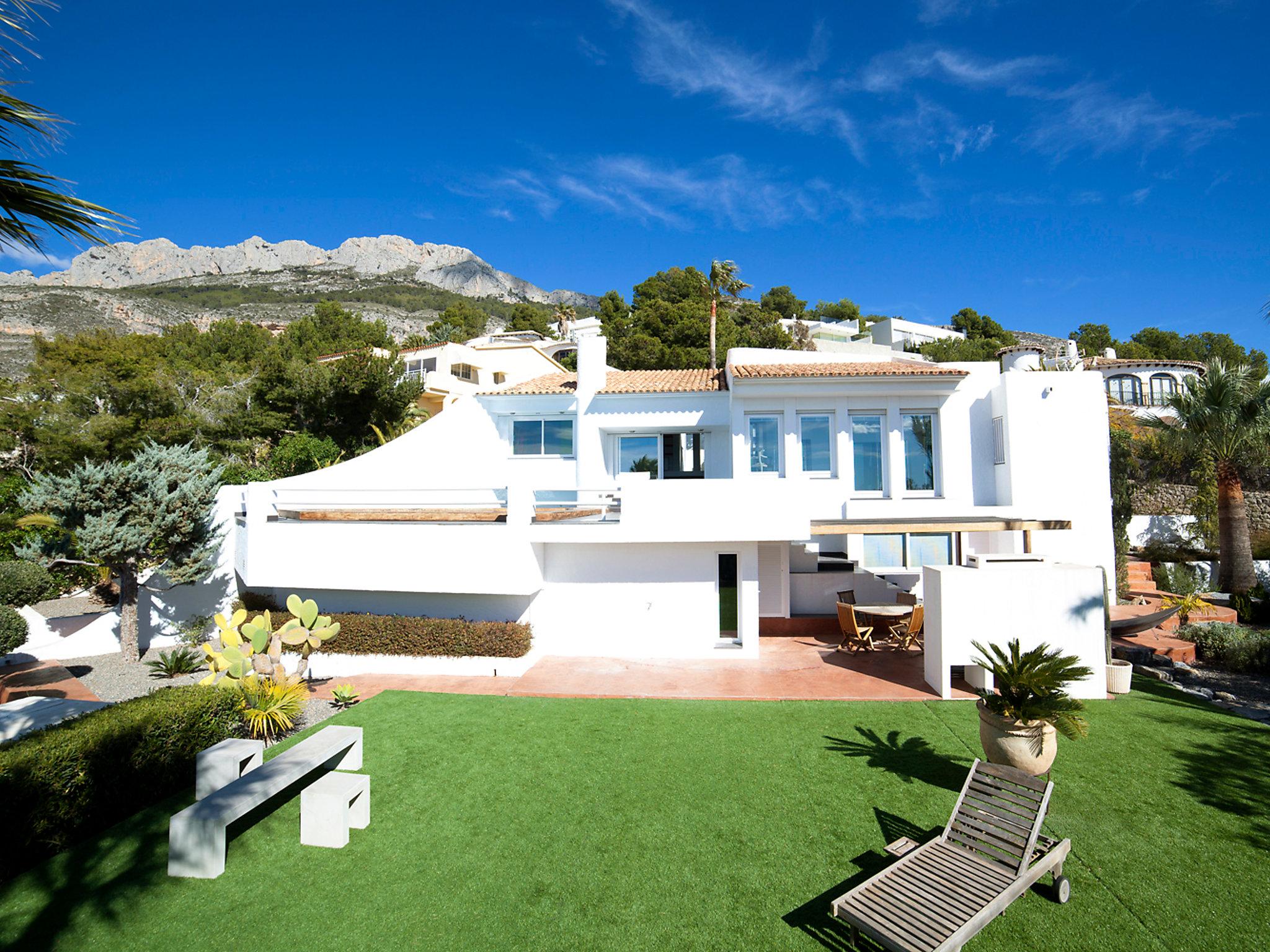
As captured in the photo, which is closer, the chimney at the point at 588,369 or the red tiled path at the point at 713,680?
the red tiled path at the point at 713,680

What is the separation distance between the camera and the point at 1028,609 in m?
11.6

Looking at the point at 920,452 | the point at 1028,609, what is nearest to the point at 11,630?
the point at 1028,609

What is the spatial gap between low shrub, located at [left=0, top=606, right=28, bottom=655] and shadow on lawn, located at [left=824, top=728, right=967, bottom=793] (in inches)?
696

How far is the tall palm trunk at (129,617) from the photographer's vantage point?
52.1 feet

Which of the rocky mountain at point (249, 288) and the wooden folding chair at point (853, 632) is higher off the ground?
the rocky mountain at point (249, 288)

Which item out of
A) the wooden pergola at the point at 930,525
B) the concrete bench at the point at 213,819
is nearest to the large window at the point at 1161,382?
the wooden pergola at the point at 930,525

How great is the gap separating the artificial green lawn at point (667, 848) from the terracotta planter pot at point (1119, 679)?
4.69ft

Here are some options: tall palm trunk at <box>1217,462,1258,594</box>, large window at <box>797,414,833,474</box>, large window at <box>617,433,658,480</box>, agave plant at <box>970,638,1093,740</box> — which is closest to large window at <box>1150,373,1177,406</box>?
tall palm trunk at <box>1217,462,1258,594</box>

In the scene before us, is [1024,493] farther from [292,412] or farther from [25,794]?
[292,412]

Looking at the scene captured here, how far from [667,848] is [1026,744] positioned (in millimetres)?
4586

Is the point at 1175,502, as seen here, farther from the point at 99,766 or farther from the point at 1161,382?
the point at 99,766

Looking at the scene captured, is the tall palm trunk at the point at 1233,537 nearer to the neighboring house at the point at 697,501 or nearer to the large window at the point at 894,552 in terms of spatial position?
the neighboring house at the point at 697,501

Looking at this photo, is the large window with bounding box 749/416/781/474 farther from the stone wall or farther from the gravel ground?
the stone wall

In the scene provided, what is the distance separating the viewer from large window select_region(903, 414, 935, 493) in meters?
19.8
